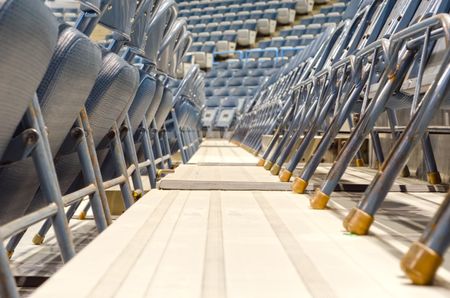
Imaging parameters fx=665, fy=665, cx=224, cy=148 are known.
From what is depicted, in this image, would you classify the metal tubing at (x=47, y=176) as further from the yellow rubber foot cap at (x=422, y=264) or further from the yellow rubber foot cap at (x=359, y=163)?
the yellow rubber foot cap at (x=359, y=163)

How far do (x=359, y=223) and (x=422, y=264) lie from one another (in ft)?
1.40

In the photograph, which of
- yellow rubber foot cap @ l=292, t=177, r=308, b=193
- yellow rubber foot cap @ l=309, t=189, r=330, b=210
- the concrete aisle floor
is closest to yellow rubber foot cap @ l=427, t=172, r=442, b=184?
yellow rubber foot cap @ l=292, t=177, r=308, b=193

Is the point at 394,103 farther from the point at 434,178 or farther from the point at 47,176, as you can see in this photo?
the point at 47,176

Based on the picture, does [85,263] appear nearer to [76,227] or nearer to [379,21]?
[76,227]

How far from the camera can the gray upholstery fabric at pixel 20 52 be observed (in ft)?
3.22

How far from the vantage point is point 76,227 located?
2746 millimetres

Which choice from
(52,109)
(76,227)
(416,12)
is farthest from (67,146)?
(416,12)

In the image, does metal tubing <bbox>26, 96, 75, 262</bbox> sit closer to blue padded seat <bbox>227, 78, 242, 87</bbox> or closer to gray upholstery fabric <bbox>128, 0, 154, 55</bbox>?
gray upholstery fabric <bbox>128, 0, 154, 55</bbox>

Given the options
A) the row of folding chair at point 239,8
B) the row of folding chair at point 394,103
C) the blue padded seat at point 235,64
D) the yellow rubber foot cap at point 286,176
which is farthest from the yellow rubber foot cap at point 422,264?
the row of folding chair at point 239,8

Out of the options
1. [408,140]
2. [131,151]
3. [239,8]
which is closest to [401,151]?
[408,140]

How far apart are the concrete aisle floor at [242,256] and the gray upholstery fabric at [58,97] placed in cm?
20

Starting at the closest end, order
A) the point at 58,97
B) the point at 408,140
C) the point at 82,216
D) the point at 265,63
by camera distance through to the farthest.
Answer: the point at 408,140, the point at 58,97, the point at 82,216, the point at 265,63

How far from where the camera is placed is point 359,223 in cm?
131

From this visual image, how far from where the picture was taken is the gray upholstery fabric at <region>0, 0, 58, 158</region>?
0.98 metres
